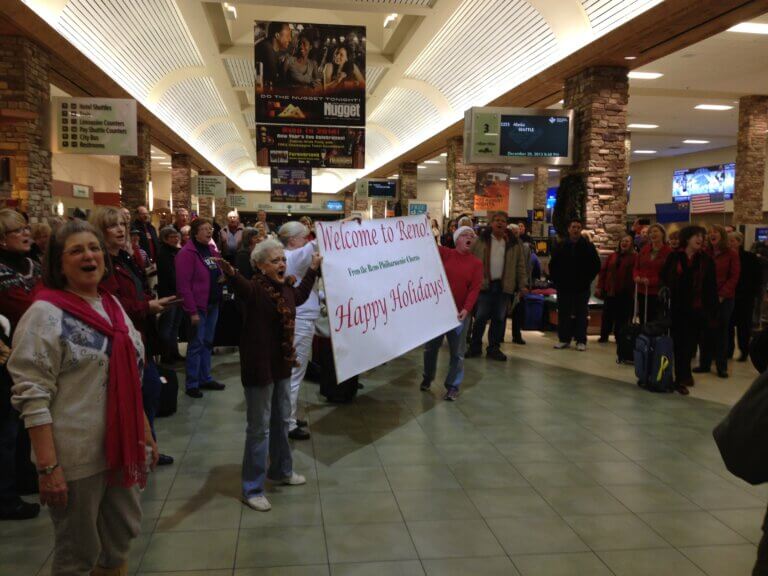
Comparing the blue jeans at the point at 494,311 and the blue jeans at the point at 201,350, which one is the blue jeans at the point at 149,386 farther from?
the blue jeans at the point at 494,311

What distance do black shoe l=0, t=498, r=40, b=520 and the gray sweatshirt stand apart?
1787mm

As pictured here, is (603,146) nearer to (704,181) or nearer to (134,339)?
(134,339)

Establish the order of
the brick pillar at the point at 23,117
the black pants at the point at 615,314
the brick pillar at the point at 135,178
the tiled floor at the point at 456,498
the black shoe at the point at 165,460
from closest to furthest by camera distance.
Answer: the tiled floor at the point at 456,498
the black shoe at the point at 165,460
the brick pillar at the point at 23,117
the black pants at the point at 615,314
the brick pillar at the point at 135,178

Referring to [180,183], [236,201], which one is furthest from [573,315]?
[236,201]

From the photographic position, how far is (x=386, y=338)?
4.88 m

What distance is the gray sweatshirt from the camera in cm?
195

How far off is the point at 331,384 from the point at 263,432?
95.2 inches

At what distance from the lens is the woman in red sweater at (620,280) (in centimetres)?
862

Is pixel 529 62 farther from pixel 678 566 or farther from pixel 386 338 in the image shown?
pixel 678 566

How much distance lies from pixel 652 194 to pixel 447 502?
83.1 ft

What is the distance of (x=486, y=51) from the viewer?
38.0 ft

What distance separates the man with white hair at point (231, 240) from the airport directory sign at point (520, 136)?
4.12 meters

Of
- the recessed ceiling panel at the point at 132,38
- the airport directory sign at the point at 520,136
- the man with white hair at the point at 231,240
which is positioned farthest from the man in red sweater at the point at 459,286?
the recessed ceiling panel at the point at 132,38

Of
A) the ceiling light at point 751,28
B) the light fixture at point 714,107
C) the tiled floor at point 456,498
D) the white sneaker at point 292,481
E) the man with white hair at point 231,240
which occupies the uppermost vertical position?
the ceiling light at point 751,28
